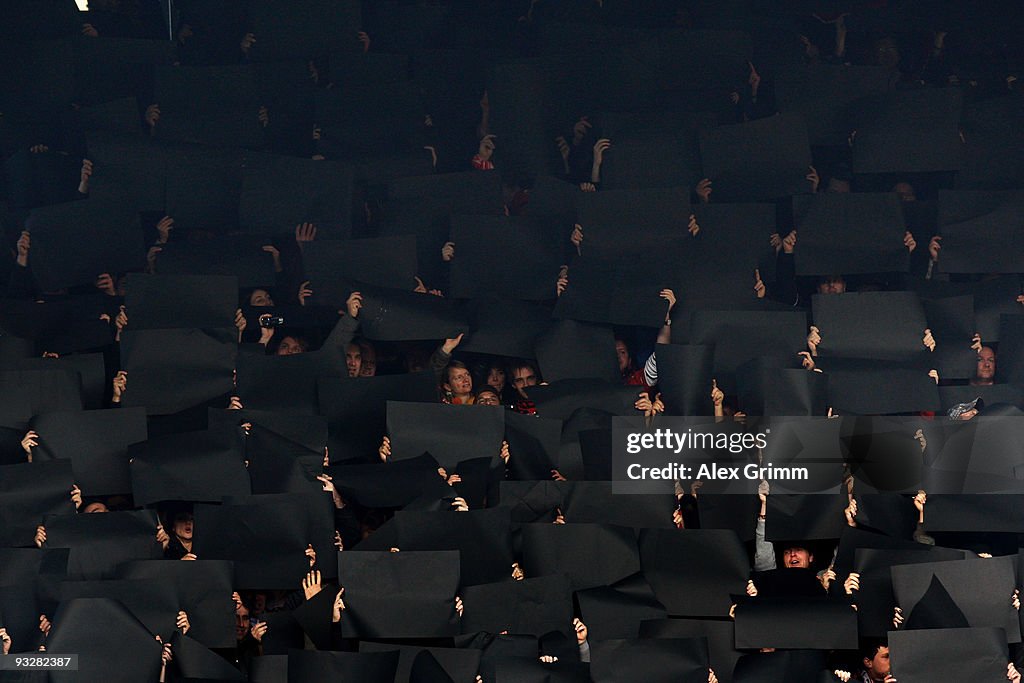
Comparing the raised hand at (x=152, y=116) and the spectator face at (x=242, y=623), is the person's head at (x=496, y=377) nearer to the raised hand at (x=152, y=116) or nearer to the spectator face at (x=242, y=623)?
the spectator face at (x=242, y=623)

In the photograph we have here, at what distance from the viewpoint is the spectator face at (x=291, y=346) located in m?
5.79

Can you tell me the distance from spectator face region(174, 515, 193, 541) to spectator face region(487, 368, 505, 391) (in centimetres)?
137

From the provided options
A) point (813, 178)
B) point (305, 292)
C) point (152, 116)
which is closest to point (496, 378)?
point (305, 292)

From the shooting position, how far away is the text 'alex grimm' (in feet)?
16.6

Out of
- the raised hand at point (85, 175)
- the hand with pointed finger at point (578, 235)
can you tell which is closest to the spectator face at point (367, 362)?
the hand with pointed finger at point (578, 235)

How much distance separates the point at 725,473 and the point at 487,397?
1.03 m

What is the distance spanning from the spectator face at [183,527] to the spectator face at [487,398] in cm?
119

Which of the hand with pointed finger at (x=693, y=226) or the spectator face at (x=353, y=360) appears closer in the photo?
the spectator face at (x=353, y=360)

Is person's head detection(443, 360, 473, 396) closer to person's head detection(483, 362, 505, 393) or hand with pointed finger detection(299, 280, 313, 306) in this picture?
person's head detection(483, 362, 505, 393)

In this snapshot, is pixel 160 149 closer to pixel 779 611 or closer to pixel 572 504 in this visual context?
pixel 572 504

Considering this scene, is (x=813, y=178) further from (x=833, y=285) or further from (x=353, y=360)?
(x=353, y=360)

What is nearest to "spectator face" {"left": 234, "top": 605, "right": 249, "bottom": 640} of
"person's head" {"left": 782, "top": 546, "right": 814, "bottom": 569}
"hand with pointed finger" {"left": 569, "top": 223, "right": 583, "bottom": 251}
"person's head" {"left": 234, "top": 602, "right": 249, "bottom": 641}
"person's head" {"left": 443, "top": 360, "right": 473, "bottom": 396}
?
"person's head" {"left": 234, "top": 602, "right": 249, "bottom": 641}

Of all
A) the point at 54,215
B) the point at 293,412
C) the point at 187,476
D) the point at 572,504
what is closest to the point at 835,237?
the point at 572,504

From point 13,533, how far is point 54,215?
1.82 metres
